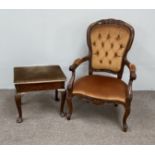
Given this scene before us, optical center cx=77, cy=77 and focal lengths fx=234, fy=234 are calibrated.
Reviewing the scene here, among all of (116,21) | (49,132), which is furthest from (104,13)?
(49,132)

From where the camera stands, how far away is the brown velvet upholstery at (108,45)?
246 centimetres

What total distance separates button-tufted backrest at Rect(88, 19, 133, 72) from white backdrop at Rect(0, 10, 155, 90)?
226mm

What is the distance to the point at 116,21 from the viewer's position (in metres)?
2.46

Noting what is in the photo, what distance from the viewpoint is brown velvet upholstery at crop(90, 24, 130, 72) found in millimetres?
2465

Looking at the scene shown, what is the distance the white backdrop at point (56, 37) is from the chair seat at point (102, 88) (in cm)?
58

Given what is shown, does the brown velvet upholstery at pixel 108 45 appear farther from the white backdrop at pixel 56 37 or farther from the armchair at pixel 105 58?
the white backdrop at pixel 56 37

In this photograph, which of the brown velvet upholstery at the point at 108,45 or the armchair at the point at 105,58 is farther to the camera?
the brown velvet upholstery at the point at 108,45

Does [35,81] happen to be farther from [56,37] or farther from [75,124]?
[56,37]

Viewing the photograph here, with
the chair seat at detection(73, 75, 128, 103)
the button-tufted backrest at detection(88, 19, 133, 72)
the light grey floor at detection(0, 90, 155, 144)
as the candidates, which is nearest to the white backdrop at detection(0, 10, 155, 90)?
the button-tufted backrest at detection(88, 19, 133, 72)

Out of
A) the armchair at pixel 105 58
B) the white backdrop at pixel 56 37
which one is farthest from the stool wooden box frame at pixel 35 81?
the white backdrop at pixel 56 37

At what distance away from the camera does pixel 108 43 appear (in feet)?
8.22

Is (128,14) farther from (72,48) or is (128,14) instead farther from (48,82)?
(48,82)

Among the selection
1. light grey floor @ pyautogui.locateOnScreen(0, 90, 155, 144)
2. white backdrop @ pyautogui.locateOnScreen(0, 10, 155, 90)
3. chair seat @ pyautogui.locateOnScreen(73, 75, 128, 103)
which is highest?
white backdrop @ pyautogui.locateOnScreen(0, 10, 155, 90)

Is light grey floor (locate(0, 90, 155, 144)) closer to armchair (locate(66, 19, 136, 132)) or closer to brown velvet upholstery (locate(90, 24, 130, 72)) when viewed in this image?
armchair (locate(66, 19, 136, 132))
